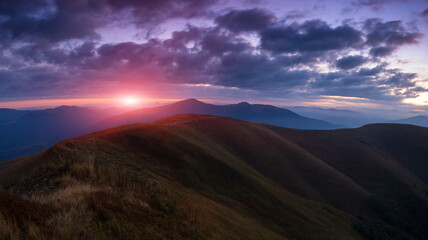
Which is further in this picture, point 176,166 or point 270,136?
point 270,136

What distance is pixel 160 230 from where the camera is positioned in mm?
6445

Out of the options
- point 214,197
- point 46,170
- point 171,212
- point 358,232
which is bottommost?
point 358,232

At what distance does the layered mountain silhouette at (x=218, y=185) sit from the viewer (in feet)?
20.1

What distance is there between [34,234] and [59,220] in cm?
69

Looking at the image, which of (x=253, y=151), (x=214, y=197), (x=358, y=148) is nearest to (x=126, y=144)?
(x=214, y=197)

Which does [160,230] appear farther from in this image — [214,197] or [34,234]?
[214,197]

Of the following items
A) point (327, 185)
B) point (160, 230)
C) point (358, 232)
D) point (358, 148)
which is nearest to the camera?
point (160, 230)

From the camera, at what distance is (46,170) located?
31.4 feet

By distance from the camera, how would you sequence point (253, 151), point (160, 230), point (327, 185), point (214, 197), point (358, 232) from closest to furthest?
point (160, 230) < point (214, 197) < point (358, 232) < point (327, 185) < point (253, 151)

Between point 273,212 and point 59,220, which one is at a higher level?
point 59,220

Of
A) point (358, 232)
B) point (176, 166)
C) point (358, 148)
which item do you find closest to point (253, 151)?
point (358, 232)

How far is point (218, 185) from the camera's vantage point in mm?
37812

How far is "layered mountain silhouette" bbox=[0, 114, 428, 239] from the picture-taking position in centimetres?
612

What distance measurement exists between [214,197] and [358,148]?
359 feet
